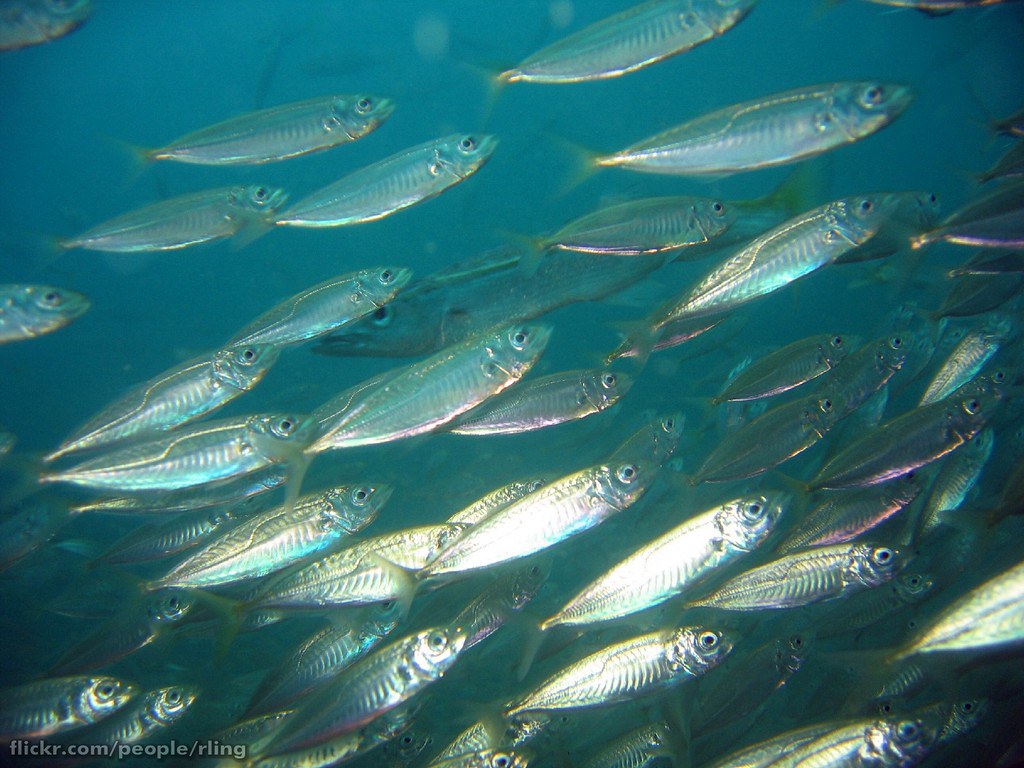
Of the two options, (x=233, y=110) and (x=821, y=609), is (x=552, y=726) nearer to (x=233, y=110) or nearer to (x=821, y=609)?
(x=821, y=609)

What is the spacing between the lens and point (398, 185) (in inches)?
138

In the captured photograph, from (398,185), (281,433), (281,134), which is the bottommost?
(281,433)

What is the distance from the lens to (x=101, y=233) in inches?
145

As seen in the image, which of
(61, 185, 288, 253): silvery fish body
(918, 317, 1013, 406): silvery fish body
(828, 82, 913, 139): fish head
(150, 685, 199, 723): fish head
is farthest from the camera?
(918, 317, 1013, 406): silvery fish body

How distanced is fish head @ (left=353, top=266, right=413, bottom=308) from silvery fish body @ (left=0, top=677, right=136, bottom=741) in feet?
10.1

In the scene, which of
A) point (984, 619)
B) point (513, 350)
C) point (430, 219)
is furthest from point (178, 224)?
point (430, 219)

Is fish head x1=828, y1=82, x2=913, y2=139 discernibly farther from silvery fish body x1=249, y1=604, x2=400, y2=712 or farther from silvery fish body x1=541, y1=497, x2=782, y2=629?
silvery fish body x1=249, y1=604, x2=400, y2=712

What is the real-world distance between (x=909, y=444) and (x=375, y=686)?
3497mm

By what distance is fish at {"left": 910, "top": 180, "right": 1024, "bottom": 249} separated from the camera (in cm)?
275

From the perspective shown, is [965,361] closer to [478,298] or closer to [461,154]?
[478,298]

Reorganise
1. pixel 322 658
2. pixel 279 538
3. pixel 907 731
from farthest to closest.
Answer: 1. pixel 322 658
2. pixel 279 538
3. pixel 907 731

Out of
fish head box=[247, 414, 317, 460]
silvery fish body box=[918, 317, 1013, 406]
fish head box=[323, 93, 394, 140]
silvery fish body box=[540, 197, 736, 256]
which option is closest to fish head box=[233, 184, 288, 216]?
fish head box=[323, 93, 394, 140]

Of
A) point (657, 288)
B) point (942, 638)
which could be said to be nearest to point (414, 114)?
point (657, 288)

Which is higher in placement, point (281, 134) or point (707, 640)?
point (281, 134)
